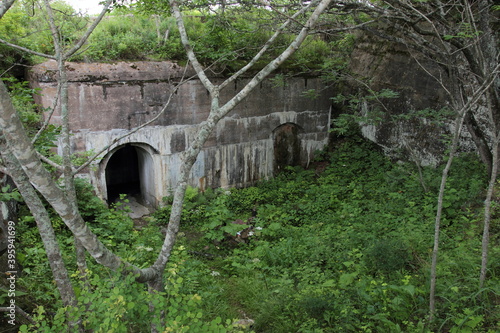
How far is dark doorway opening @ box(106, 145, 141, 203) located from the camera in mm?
11557

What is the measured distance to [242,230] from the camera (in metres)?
7.68

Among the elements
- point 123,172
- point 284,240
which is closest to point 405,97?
point 284,240

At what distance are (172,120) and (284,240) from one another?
4.05m

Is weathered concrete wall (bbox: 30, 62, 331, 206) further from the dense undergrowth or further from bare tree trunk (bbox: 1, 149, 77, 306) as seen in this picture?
bare tree trunk (bbox: 1, 149, 77, 306)

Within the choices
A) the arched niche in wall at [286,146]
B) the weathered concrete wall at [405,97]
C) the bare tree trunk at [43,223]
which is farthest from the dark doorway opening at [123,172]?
the bare tree trunk at [43,223]

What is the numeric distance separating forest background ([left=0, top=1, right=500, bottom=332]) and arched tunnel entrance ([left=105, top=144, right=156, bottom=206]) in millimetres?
1236

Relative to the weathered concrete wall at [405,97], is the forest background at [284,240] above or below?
below

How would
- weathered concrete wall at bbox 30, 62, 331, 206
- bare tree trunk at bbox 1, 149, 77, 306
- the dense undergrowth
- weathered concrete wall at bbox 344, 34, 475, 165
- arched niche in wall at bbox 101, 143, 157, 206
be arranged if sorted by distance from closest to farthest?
1. bare tree trunk at bbox 1, 149, 77, 306
2. the dense undergrowth
3. weathered concrete wall at bbox 30, 62, 331, 206
4. weathered concrete wall at bbox 344, 34, 475, 165
5. arched niche in wall at bbox 101, 143, 157, 206

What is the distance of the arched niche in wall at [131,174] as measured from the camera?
9523mm

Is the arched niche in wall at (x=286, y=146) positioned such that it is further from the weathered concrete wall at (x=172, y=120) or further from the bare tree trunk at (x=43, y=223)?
the bare tree trunk at (x=43, y=223)

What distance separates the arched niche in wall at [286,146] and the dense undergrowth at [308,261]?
120cm

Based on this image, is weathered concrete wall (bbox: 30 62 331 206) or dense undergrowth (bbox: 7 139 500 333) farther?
weathered concrete wall (bbox: 30 62 331 206)

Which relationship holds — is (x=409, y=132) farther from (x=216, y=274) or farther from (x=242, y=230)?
(x=216, y=274)

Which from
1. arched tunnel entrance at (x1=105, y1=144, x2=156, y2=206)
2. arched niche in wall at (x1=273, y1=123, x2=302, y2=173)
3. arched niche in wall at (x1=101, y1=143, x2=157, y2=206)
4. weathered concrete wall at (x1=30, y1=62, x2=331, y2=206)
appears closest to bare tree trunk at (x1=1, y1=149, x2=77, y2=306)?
weathered concrete wall at (x1=30, y1=62, x2=331, y2=206)
